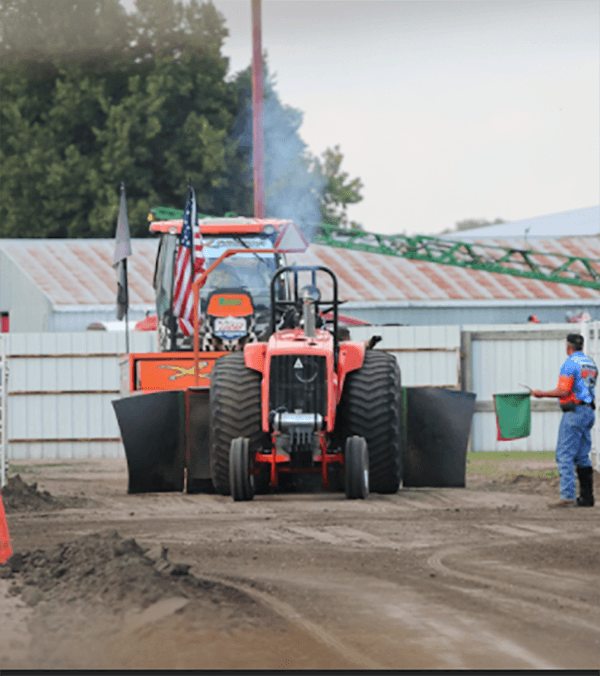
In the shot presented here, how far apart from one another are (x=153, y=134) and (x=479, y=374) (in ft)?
95.1

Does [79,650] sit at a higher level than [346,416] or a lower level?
lower

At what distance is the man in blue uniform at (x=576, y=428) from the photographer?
1271 cm

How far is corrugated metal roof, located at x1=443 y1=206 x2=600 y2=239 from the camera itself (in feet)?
186

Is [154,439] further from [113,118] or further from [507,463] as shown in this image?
[113,118]

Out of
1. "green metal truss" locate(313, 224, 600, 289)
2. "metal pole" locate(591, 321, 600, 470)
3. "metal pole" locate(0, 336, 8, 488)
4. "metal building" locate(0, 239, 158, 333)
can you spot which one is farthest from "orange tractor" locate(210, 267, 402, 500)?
"green metal truss" locate(313, 224, 600, 289)

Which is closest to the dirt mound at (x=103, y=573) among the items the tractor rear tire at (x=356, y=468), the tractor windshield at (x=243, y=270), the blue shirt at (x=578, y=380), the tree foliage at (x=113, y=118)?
the tractor rear tire at (x=356, y=468)

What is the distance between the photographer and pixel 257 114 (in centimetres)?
2467

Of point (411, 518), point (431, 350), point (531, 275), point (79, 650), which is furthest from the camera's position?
point (531, 275)

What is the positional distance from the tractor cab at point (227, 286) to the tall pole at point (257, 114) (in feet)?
30.6

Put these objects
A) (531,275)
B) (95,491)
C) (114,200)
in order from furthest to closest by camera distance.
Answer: (114,200), (531,275), (95,491)

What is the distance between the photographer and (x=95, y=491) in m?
Answer: 14.6

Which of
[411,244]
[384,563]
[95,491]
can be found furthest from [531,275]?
[384,563]

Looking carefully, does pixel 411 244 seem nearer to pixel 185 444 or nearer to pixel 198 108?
Result: pixel 198 108

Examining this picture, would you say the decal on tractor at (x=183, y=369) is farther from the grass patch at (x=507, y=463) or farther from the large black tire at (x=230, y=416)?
the grass patch at (x=507, y=463)
